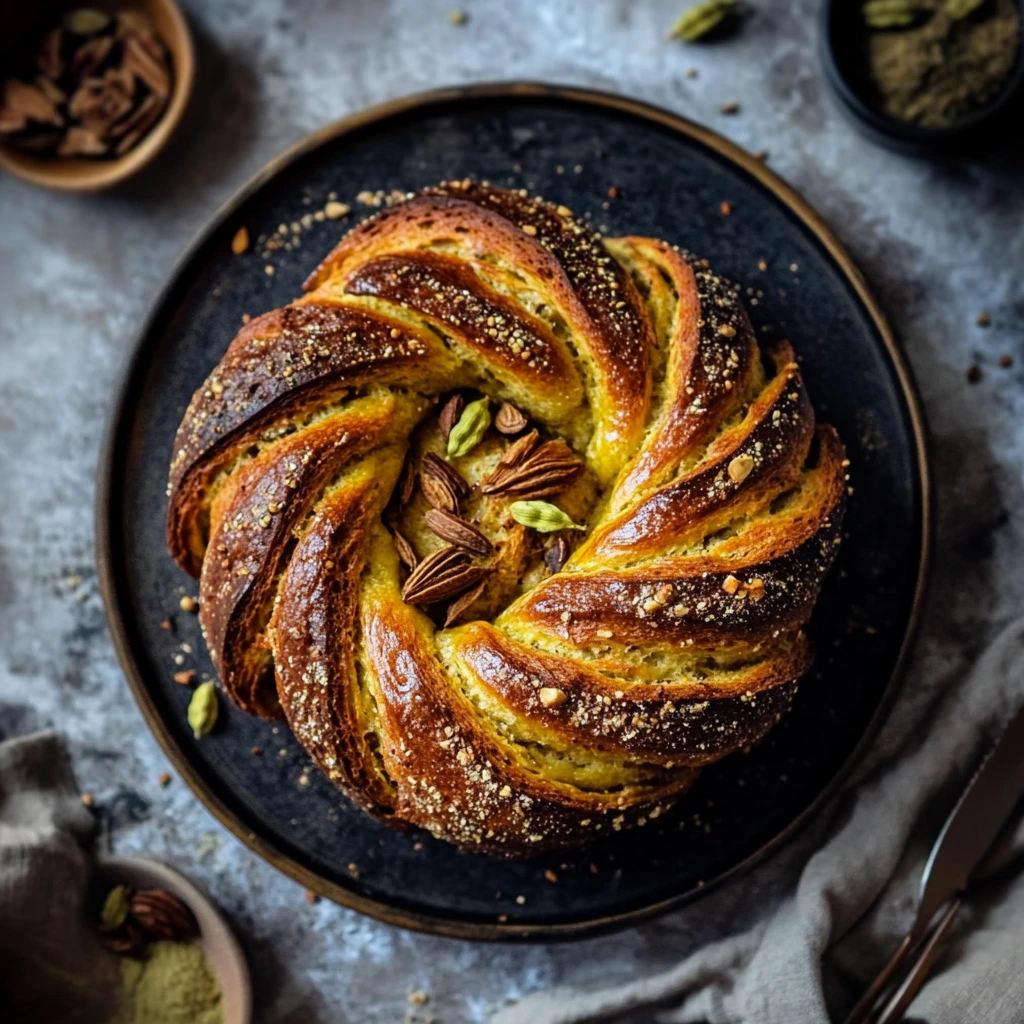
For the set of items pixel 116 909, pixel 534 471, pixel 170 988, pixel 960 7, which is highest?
pixel 960 7

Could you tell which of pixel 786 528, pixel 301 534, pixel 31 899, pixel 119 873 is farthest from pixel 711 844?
pixel 31 899

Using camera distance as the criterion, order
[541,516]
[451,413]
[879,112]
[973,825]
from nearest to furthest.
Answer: [541,516] → [451,413] → [973,825] → [879,112]

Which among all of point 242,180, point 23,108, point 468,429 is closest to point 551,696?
point 468,429

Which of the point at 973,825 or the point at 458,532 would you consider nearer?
the point at 458,532

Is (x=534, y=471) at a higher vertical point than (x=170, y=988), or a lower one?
higher

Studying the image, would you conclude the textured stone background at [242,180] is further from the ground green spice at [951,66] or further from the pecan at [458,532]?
the pecan at [458,532]

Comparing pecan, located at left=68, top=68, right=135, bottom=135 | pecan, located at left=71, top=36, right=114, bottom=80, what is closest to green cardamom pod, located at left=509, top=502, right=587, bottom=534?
pecan, located at left=68, top=68, right=135, bottom=135

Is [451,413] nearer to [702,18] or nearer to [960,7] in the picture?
[702,18]
